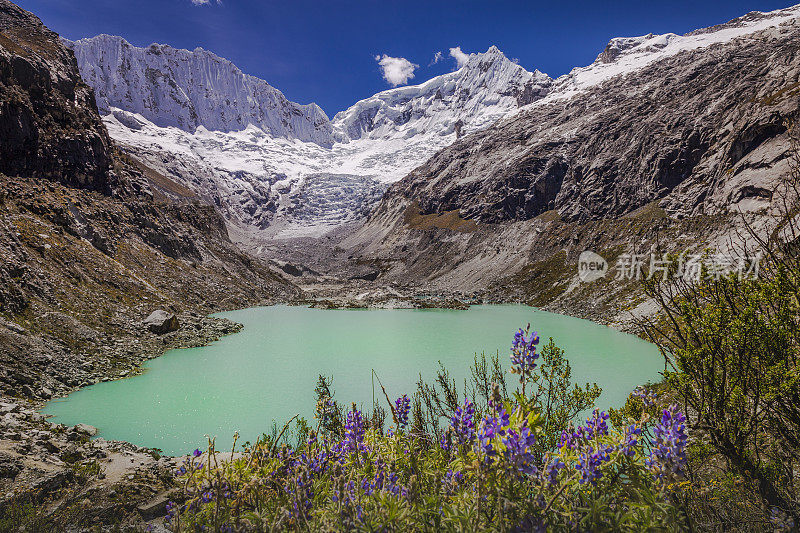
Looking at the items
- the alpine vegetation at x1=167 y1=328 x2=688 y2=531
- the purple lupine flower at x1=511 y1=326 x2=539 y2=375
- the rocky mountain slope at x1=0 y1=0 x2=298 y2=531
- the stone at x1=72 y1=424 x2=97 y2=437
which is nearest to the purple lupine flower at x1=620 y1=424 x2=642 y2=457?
the alpine vegetation at x1=167 y1=328 x2=688 y2=531

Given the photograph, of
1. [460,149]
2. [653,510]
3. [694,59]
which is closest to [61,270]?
[653,510]

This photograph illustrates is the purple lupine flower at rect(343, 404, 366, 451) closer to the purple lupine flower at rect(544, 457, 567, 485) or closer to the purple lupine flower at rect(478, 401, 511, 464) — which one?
the purple lupine flower at rect(478, 401, 511, 464)

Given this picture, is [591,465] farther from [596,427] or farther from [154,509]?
[154,509]

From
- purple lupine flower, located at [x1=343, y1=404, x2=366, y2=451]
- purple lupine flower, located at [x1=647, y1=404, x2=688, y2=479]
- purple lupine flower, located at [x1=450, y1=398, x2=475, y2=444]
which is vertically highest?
purple lupine flower, located at [x1=343, y1=404, x2=366, y2=451]

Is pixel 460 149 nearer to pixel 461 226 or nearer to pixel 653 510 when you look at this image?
pixel 461 226

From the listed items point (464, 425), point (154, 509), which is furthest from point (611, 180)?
point (154, 509)
